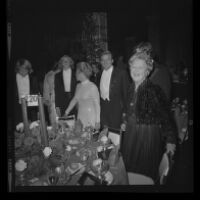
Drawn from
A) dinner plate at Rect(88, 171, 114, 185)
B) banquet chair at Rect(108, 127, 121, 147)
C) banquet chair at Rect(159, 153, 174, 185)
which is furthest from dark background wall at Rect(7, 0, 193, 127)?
dinner plate at Rect(88, 171, 114, 185)

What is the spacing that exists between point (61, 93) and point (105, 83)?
0.33m

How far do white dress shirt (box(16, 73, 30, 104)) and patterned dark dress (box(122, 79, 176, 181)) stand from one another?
75 centimetres

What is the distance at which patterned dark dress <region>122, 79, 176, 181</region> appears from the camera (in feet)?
9.39

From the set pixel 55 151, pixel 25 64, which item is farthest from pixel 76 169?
pixel 25 64

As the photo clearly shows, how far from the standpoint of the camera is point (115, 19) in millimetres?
2863

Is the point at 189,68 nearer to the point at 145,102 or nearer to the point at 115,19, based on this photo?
the point at 145,102

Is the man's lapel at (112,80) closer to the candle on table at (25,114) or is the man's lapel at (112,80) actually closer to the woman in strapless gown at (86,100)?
the woman in strapless gown at (86,100)

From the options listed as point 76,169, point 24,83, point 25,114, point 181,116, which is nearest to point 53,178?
point 76,169

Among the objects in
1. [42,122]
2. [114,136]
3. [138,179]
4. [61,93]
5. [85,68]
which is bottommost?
[138,179]

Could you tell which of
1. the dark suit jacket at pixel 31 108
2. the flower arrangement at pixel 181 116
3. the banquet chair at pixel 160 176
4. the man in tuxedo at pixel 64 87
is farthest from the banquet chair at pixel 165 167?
the dark suit jacket at pixel 31 108

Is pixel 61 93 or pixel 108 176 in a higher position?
pixel 61 93

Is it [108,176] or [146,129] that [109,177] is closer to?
[108,176]

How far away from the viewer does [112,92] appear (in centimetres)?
289
